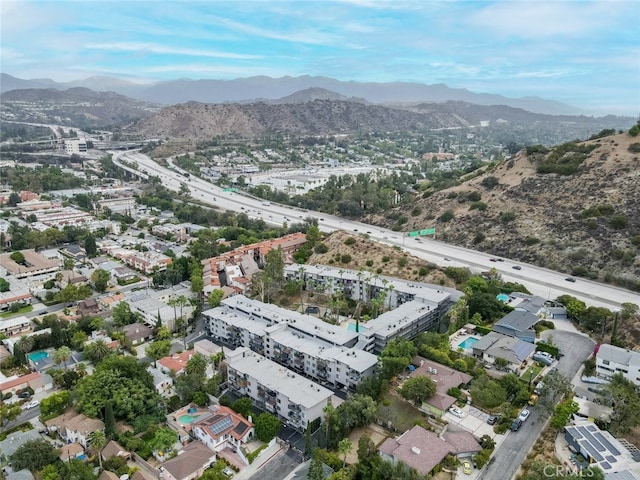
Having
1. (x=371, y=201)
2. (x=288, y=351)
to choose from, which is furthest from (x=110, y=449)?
(x=371, y=201)

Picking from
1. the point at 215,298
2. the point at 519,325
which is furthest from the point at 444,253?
the point at 215,298

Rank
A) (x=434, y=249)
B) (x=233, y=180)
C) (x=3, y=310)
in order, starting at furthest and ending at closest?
(x=233, y=180), (x=434, y=249), (x=3, y=310)

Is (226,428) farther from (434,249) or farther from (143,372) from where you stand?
(434,249)

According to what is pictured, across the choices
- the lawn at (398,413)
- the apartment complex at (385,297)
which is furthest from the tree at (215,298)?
the lawn at (398,413)

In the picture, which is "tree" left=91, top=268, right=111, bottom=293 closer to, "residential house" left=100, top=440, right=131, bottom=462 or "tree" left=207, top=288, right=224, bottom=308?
"tree" left=207, top=288, right=224, bottom=308

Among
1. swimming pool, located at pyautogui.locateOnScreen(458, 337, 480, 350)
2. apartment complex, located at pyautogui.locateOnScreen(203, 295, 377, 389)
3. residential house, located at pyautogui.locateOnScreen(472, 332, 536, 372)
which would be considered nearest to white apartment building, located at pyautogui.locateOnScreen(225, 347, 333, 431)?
apartment complex, located at pyautogui.locateOnScreen(203, 295, 377, 389)

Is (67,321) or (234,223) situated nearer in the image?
(67,321)

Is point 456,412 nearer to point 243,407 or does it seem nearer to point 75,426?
point 243,407

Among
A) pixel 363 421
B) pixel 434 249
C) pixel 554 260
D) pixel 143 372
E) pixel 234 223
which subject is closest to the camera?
pixel 363 421
